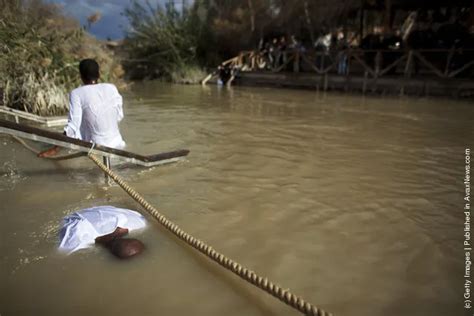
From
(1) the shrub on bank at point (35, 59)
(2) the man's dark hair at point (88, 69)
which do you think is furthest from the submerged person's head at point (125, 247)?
(1) the shrub on bank at point (35, 59)

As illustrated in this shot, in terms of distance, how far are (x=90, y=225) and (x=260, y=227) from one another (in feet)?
3.92

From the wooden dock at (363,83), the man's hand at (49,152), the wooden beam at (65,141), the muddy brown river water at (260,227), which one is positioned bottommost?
the muddy brown river water at (260,227)

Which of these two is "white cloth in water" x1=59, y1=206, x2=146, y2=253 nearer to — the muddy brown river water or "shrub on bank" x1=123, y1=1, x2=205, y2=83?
the muddy brown river water

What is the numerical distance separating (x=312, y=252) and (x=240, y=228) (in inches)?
23.2

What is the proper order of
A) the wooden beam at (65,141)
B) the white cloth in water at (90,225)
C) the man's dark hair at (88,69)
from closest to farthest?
the white cloth in water at (90,225) < the wooden beam at (65,141) < the man's dark hair at (88,69)

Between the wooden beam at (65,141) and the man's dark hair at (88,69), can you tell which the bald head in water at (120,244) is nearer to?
the wooden beam at (65,141)

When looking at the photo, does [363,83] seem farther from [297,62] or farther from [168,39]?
[168,39]

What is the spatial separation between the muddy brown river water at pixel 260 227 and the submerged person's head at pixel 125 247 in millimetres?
60

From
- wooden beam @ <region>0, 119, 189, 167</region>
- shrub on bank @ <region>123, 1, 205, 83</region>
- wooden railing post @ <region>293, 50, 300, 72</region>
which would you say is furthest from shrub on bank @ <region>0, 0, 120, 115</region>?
shrub on bank @ <region>123, 1, 205, 83</region>

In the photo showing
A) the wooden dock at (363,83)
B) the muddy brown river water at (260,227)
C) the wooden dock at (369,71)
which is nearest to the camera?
the muddy brown river water at (260,227)

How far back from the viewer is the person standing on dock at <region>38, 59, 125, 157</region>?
12.7 feet

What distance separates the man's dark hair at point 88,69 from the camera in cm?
382

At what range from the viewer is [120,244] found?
8.25ft

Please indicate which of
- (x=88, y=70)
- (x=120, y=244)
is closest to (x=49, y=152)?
(x=88, y=70)
